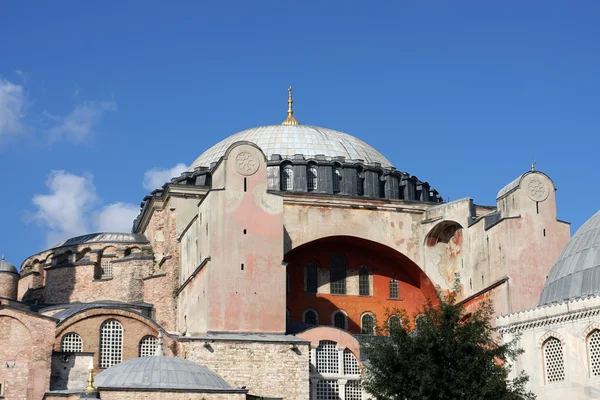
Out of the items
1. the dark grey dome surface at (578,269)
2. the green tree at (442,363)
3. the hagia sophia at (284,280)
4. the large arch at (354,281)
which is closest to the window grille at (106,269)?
the hagia sophia at (284,280)

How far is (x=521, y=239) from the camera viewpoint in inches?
1859

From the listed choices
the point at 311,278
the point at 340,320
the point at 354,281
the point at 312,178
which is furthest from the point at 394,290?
the point at 312,178

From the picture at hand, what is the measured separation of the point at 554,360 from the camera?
38875 millimetres

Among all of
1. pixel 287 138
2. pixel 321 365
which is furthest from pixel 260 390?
pixel 287 138

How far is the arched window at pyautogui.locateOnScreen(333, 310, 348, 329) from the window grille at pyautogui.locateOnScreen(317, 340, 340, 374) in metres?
4.96

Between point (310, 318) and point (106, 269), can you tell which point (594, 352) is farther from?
point (106, 269)

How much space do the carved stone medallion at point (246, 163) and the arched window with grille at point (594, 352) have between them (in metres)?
14.9

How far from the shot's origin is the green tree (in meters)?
34.0

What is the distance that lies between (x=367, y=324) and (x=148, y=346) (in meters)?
10.5

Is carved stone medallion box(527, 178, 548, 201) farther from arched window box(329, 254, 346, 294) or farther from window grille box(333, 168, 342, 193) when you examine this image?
window grille box(333, 168, 342, 193)

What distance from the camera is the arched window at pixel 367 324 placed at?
2008 inches

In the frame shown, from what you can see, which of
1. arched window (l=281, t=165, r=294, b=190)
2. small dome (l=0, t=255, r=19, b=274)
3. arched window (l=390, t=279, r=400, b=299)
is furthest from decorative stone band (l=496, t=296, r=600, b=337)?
small dome (l=0, t=255, r=19, b=274)

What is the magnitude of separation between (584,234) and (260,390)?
12.6m

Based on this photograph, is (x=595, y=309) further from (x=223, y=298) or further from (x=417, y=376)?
(x=223, y=298)
